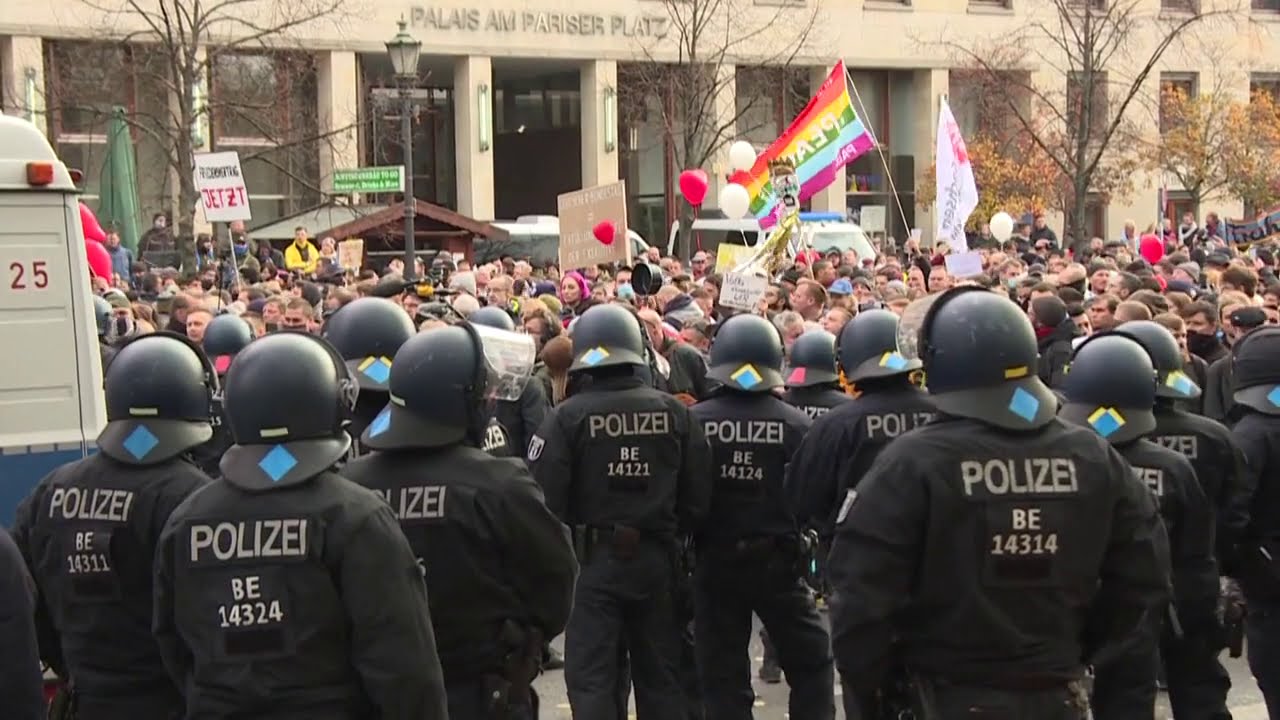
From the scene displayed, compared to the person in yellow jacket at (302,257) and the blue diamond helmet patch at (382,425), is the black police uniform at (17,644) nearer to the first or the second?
the blue diamond helmet patch at (382,425)

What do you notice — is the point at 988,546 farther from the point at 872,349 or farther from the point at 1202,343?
the point at 1202,343

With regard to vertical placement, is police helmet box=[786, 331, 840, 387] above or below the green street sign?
below

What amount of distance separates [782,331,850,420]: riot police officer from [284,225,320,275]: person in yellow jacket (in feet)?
46.5

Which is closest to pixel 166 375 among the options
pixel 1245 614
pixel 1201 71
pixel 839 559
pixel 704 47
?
pixel 839 559

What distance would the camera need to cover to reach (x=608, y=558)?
752cm

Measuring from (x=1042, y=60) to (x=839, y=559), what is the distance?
141 ft

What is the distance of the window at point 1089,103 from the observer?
3198 centimetres

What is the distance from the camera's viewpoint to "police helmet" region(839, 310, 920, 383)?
760cm

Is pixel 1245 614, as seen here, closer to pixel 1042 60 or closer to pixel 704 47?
pixel 704 47

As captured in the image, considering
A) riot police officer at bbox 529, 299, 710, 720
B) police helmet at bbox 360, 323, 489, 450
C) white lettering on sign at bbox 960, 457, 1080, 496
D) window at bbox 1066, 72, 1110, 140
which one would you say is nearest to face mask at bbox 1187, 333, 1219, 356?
riot police officer at bbox 529, 299, 710, 720

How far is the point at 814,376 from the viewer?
8.76 m

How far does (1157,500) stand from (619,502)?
2321mm

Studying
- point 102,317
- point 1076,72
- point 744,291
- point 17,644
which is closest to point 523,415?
point 102,317

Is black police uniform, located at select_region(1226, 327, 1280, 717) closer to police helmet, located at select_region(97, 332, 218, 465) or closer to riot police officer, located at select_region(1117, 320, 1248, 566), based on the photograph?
riot police officer, located at select_region(1117, 320, 1248, 566)
